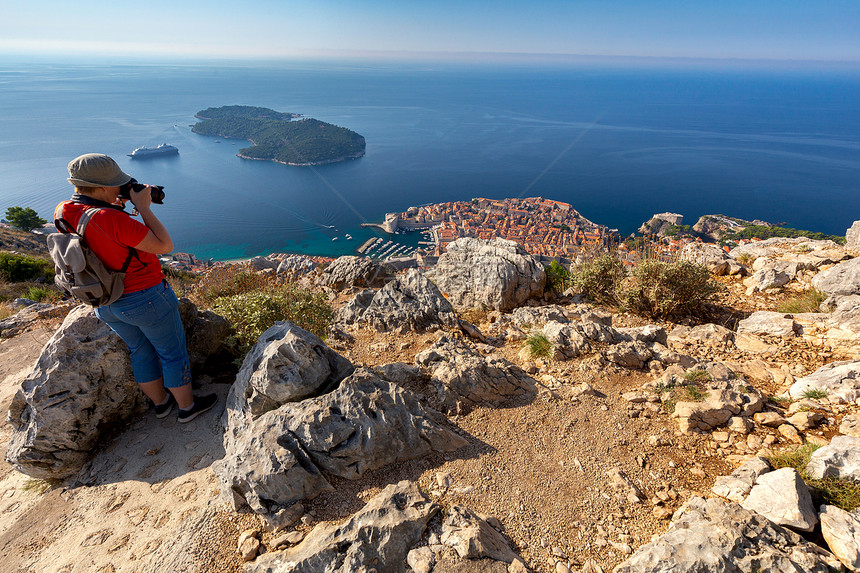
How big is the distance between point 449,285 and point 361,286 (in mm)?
2494

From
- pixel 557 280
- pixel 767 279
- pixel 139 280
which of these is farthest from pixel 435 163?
pixel 139 280

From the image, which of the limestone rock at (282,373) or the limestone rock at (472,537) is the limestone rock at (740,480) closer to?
the limestone rock at (472,537)

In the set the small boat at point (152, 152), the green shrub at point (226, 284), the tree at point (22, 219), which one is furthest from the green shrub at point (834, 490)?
the small boat at point (152, 152)

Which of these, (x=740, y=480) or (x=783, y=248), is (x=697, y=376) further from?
(x=783, y=248)

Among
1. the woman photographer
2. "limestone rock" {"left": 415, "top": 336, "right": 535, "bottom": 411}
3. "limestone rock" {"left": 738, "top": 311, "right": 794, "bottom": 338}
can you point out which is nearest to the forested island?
the woman photographer

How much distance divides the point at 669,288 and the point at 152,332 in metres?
7.33

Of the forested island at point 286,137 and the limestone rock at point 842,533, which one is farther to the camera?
the forested island at point 286,137

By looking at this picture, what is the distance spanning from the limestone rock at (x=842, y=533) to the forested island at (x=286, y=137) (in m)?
77.4

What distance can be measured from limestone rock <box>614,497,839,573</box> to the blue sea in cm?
3956

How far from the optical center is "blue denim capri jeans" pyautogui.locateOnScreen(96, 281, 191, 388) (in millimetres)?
3469

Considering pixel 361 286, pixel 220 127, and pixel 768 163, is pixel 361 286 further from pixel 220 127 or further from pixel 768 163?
pixel 220 127

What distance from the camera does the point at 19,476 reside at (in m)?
3.94

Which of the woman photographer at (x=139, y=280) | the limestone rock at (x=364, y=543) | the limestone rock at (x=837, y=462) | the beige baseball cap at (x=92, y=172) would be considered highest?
the beige baseball cap at (x=92, y=172)

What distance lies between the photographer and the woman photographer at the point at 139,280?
10.2 feet
